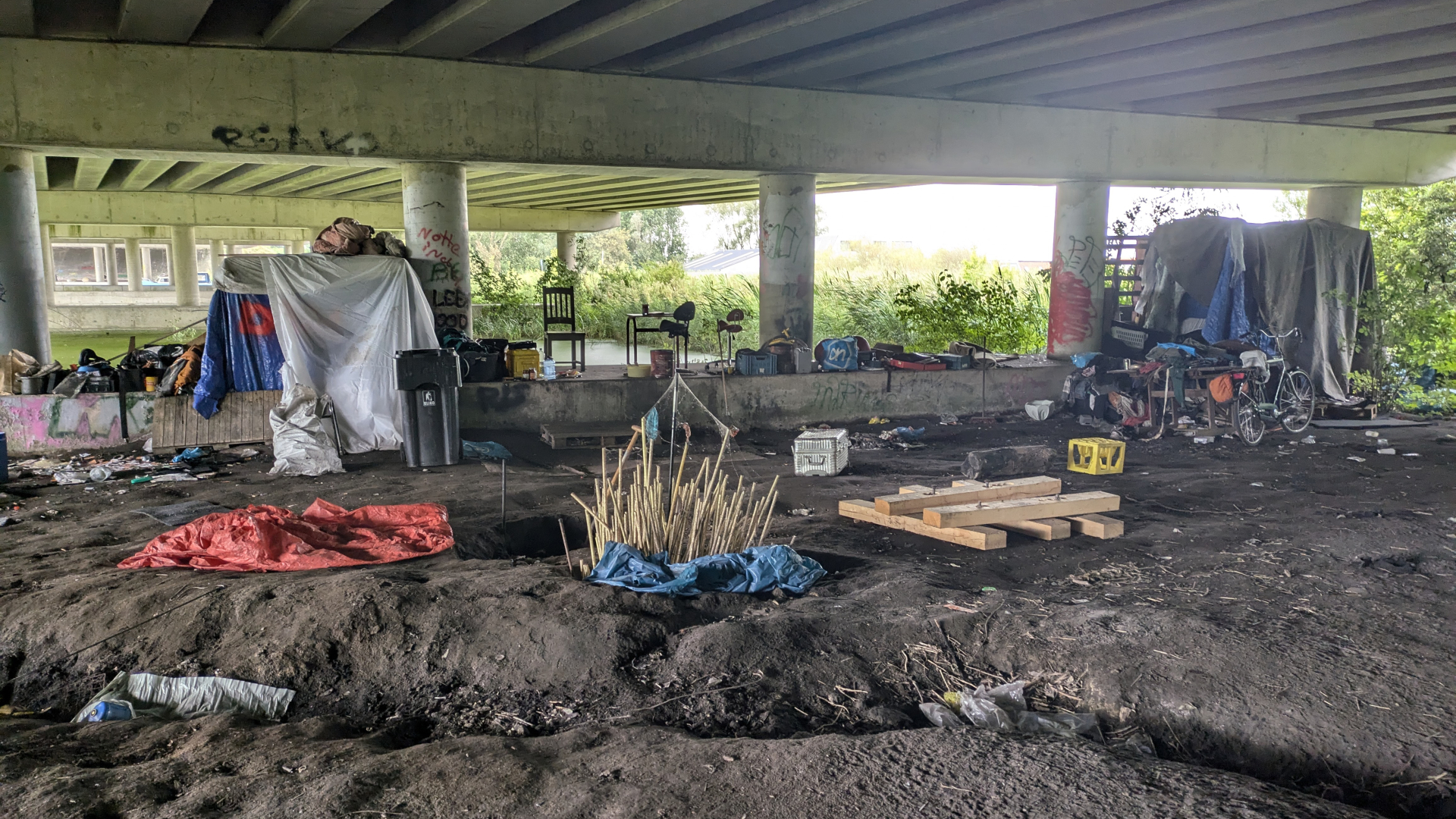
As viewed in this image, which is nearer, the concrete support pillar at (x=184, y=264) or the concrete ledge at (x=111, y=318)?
the concrete support pillar at (x=184, y=264)

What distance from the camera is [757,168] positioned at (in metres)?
11.5

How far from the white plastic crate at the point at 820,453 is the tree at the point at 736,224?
44.4 meters

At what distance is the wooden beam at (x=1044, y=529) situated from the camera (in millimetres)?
6621

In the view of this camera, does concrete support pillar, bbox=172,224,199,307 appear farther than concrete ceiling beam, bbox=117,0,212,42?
Yes

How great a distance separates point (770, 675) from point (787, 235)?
8.29 meters

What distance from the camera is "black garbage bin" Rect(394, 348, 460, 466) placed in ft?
29.8

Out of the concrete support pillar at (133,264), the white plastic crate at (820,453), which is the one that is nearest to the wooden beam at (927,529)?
the white plastic crate at (820,453)

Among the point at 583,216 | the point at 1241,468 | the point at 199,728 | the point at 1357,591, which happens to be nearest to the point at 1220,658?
the point at 1357,591

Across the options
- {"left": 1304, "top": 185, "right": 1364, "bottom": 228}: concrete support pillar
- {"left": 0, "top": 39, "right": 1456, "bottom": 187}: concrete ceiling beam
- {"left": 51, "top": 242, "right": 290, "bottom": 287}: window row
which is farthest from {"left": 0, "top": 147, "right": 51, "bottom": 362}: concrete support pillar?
{"left": 51, "top": 242, "right": 290, "bottom": 287}: window row

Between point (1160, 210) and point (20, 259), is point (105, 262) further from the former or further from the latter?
point (1160, 210)

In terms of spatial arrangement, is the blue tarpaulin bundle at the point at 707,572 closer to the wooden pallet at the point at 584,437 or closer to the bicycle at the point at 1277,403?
the wooden pallet at the point at 584,437

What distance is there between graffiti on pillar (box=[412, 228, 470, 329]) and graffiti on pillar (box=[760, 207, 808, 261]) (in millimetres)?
3797

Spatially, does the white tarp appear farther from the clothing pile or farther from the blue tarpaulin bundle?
the blue tarpaulin bundle

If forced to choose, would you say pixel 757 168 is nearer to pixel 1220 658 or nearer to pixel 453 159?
pixel 453 159
